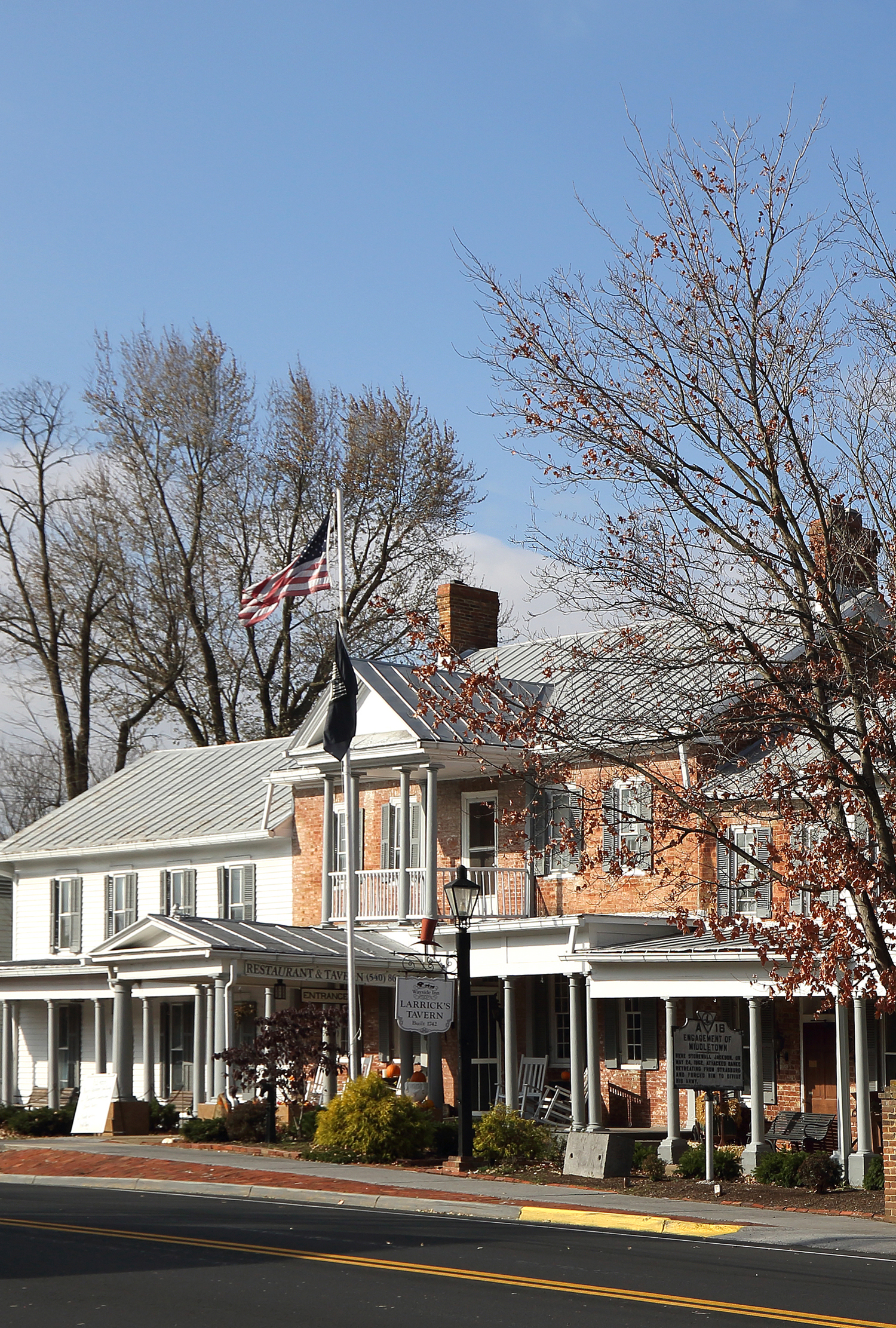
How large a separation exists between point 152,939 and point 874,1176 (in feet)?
44.3

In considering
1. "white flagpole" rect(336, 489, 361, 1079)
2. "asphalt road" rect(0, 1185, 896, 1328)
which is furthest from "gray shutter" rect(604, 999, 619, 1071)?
"asphalt road" rect(0, 1185, 896, 1328)

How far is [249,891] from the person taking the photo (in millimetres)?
34875

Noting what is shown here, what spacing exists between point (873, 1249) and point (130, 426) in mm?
34335

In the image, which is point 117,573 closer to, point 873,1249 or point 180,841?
point 180,841

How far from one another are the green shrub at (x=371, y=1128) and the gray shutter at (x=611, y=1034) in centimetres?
597

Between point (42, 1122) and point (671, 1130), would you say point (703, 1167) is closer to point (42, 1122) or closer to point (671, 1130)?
point (671, 1130)

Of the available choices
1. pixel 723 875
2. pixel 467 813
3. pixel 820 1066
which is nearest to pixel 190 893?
pixel 467 813

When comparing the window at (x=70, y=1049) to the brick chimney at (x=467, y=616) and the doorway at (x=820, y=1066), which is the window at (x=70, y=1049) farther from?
the doorway at (x=820, y=1066)

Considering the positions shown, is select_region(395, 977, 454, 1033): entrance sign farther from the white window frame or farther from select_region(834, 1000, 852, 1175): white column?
the white window frame

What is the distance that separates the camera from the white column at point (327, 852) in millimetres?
31188

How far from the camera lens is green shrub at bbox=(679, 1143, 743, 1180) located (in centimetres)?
2214

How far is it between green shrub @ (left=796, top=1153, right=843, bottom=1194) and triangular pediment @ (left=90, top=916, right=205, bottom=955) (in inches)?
412

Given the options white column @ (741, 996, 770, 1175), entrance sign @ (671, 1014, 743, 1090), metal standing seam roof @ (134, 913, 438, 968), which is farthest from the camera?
metal standing seam roof @ (134, 913, 438, 968)

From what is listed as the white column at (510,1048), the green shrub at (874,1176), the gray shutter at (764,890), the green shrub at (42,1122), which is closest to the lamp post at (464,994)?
the green shrub at (874,1176)
